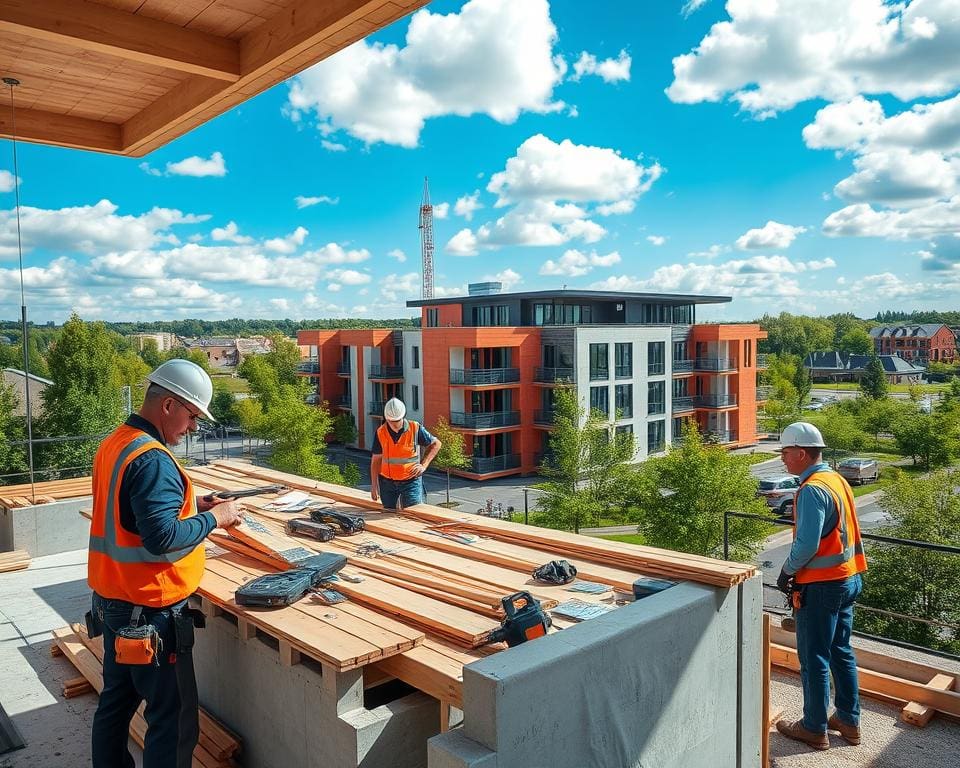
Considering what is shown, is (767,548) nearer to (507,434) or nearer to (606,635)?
(507,434)

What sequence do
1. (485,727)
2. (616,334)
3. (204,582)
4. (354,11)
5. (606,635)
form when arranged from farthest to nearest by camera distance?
(616,334)
(204,582)
(354,11)
(606,635)
(485,727)

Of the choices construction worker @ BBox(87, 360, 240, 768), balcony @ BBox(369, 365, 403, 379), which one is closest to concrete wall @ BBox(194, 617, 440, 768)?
construction worker @ BBox(87, 360, 240, 768)

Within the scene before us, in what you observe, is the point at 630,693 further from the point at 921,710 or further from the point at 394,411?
the point at 394,411

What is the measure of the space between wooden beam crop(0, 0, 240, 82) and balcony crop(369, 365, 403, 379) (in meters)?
40.2

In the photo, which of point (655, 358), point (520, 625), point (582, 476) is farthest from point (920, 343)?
point (520, 625)

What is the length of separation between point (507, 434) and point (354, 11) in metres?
37.3

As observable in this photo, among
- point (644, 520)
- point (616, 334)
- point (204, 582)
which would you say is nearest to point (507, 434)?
point (616, 334)

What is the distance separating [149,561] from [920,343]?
151716mm

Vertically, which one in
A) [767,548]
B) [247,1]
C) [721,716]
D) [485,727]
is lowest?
[767,548]

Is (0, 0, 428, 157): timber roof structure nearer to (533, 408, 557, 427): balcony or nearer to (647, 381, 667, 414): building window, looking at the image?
(533, 408, 557, 427): balcony

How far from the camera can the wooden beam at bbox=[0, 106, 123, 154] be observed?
591 centimetres

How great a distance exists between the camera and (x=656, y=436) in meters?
43.9

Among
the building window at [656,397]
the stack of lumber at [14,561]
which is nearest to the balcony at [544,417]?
the building window at [656,397]

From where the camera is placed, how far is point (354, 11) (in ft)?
11.6
